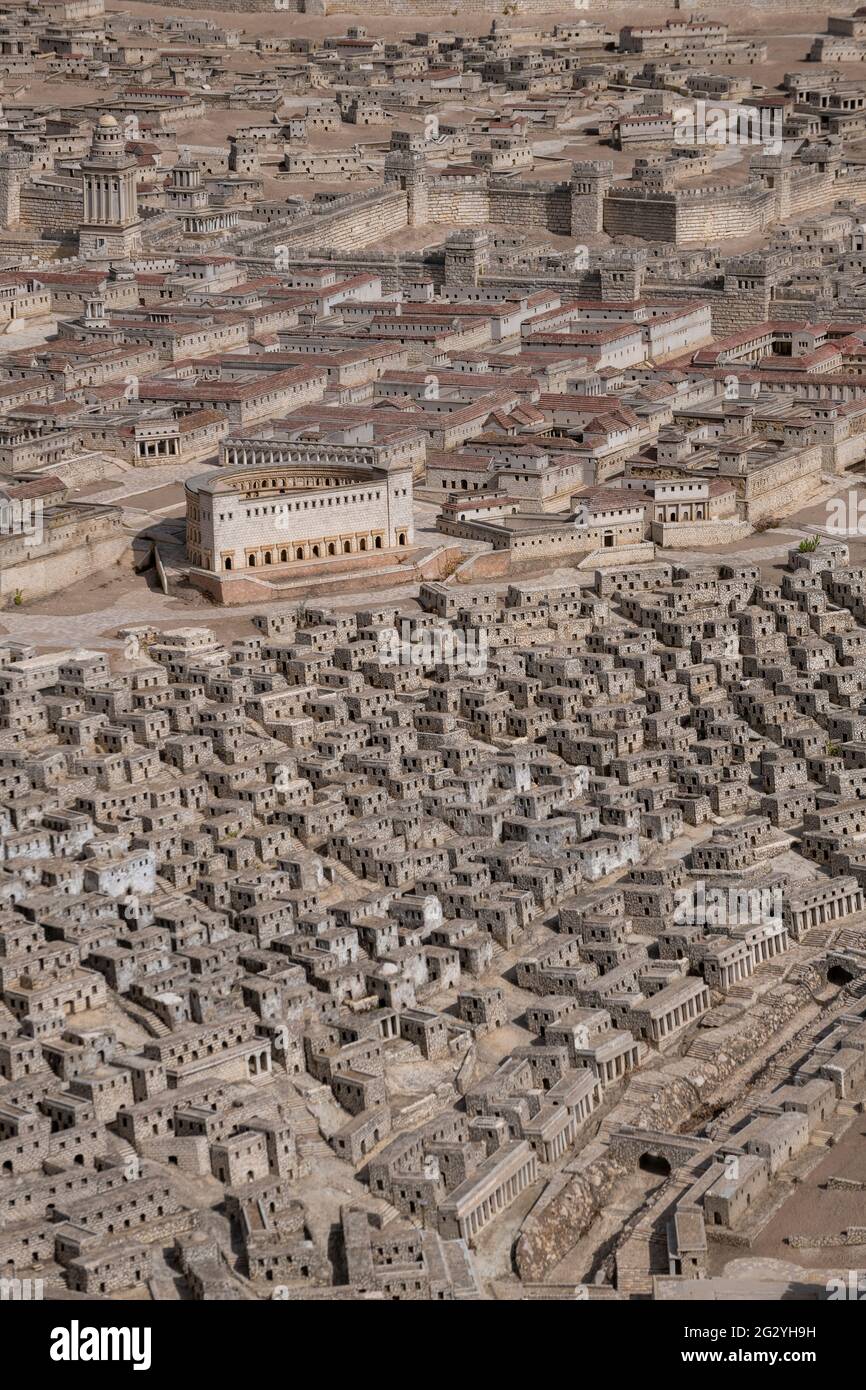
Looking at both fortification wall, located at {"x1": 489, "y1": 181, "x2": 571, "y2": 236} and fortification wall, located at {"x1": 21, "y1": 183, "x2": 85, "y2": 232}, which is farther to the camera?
fortification wall, located at {"x1": 489, "y1": 181, "x2": 571, "y2": 236}

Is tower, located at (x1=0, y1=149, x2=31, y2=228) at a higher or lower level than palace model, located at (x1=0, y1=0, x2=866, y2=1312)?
higher

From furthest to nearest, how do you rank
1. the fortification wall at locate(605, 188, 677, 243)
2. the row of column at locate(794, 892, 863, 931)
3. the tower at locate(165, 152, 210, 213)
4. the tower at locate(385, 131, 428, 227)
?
the tower at locate(385, 131, 428, 227), the tower at locate(165, 152, 210, 213), the fortification wall at locate(605, 188, 677, 243), the row of column at locate(794, 892, 863, 931)

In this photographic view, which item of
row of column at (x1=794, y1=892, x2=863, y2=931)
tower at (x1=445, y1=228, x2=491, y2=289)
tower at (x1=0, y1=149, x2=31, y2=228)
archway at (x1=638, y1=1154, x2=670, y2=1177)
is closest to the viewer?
archway at (x1=638, y1=1154, x2=670, y2=1177)

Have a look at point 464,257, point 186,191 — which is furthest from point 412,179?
point 464,257

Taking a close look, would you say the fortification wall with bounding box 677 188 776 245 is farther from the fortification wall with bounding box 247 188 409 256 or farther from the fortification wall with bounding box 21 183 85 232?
the fortification wall with bounding box 21 183 85 232

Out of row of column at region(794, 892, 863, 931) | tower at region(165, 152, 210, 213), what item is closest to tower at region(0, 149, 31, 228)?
tower at region(165, 152, 210, 213)

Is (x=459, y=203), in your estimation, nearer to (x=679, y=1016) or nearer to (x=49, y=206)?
(x=49, y=206)

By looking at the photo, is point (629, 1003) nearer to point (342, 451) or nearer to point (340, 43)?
point (342, 451)

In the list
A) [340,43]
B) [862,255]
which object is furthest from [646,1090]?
[340,43]
